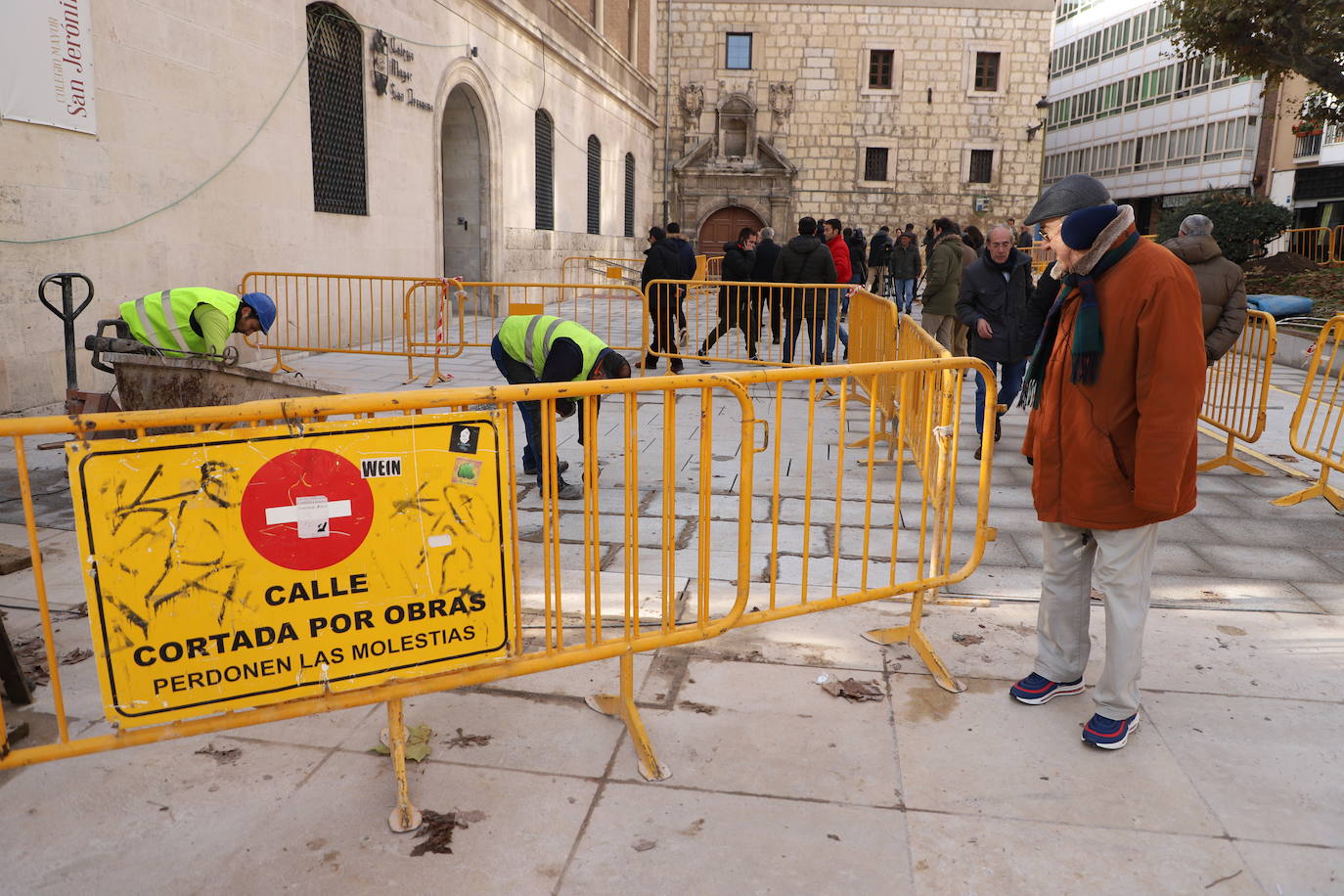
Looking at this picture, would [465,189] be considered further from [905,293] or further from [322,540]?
[322,540]

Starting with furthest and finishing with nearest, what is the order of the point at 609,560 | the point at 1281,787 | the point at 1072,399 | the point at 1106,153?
the point at 1106,153
the point at 609,560
the point at 1072,399
the point at 1281,787

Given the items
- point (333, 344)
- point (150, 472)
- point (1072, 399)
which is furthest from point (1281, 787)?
point (333, 344)

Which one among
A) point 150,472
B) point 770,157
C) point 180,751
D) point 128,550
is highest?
point 770,157

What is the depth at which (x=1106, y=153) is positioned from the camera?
45.8 m

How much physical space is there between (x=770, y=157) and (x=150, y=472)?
32.3 metres

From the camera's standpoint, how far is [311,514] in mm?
2531

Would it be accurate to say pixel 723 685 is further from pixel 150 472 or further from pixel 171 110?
pixel 171 110

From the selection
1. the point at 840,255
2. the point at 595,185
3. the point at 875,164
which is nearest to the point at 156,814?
the point at 840,255

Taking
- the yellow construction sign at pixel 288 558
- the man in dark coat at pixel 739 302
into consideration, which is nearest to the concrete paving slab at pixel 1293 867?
the yellow construction sign at pixel 288 558

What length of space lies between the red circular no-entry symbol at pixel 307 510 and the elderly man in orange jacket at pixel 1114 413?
226 centimetres

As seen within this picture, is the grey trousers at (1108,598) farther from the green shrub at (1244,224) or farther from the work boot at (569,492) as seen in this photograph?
the green shrub at (1244,224)

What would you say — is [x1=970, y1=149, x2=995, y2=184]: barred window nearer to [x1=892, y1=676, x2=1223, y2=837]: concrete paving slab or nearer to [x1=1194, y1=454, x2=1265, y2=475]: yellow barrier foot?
[x1=1194, y1=454, x2=1265, y2=475]: yellow barrier foot

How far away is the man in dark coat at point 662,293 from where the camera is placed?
11.1m

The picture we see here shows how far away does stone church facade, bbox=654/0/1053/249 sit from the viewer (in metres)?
32.3
